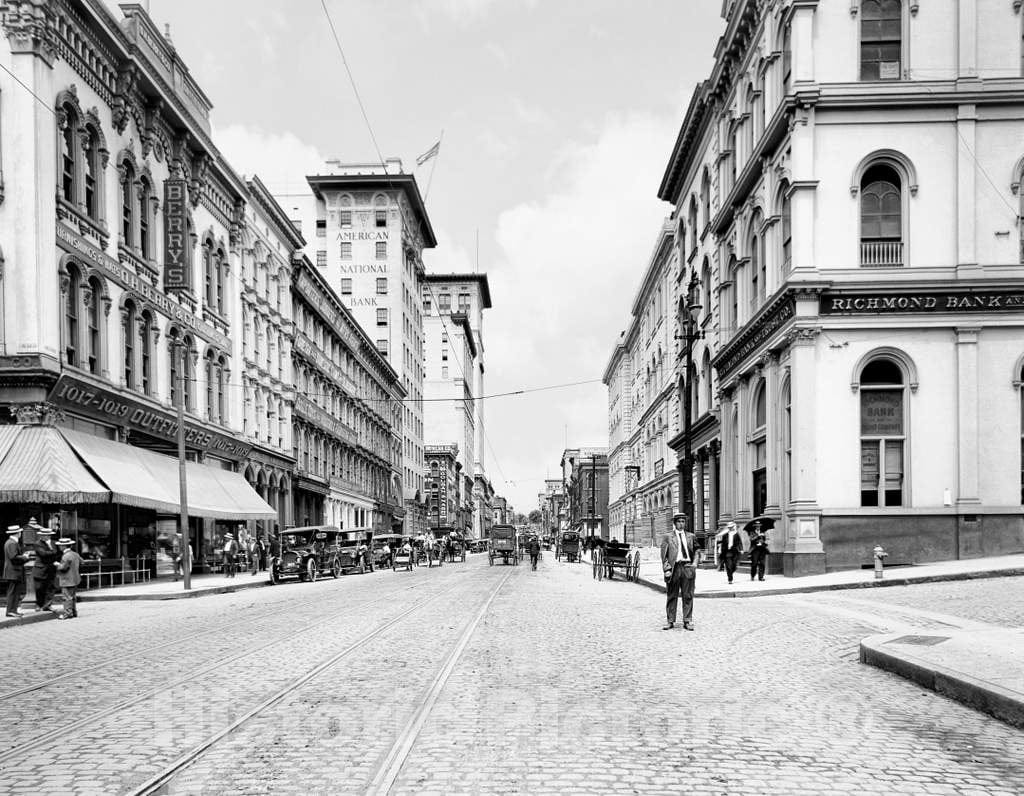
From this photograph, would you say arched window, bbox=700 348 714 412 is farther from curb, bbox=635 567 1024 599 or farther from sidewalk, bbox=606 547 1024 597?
curb, bbox=635 567 1024 599

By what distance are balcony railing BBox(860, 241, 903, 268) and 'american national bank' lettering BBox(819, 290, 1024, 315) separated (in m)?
1.09

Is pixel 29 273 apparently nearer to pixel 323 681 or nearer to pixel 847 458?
pixel 323 681

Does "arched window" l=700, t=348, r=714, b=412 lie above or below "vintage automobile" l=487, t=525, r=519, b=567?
above

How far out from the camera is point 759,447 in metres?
34.6

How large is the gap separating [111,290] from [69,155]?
4189 mm

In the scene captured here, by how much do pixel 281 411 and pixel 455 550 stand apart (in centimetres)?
2398

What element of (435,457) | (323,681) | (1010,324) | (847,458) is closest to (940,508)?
(847,458)

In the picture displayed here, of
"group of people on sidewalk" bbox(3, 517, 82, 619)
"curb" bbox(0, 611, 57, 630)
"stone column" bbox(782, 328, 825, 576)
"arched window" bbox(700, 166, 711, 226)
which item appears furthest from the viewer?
"arched window" bbox(700, 166, 711, 226)

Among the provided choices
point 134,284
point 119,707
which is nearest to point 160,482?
point 134,284

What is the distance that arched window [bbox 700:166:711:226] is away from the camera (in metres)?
44.9

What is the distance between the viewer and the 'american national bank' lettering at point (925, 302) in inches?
1067

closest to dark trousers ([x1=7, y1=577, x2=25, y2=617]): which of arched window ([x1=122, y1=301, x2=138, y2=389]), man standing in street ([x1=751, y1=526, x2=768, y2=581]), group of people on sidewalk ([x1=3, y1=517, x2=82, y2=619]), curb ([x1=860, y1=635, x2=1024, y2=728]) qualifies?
group of people on sidewalk ([x1=3, y1=517, x2=82, y2=619])

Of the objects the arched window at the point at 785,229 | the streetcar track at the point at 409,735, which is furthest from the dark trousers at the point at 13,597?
the arched window at the point at 785,229

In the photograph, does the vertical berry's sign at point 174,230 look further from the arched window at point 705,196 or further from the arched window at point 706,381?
the arched window at point 706,381
